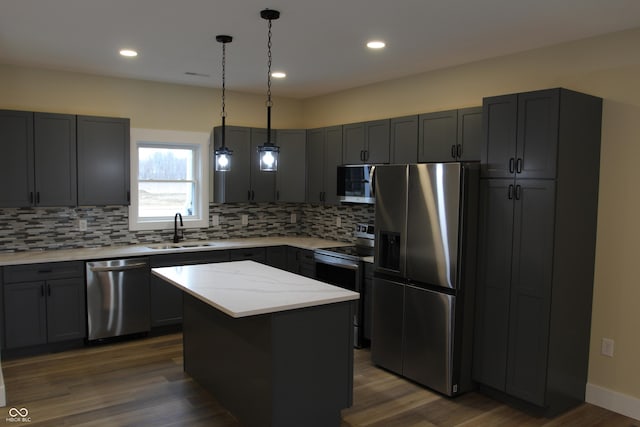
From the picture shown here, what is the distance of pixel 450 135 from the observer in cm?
423

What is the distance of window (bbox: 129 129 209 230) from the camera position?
5.39 m

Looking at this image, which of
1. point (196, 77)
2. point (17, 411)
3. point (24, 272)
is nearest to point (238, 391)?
point (17, 411)

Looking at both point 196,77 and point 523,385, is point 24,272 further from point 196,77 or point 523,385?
point 523,385

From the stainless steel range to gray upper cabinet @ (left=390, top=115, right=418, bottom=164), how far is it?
2.93 feet

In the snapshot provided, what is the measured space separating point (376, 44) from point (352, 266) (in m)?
2.02

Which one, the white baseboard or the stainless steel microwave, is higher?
the stainless steel microwave

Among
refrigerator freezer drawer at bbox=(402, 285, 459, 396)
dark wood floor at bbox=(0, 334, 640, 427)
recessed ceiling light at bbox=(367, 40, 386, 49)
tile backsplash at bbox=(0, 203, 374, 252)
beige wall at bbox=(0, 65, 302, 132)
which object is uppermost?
recessed ceiling light at bbox=(367, 40, 386, 49)

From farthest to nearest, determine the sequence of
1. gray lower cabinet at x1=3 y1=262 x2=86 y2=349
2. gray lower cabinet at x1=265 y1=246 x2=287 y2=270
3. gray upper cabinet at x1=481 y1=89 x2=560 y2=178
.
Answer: gray lower cabinet at x1=265 y1=246 x2=287 y2=270
gray lower cabinet at x1=3 y1=262 x2=86 y2=349
gray upper cabinet at x1=481 y1=89 x2=560 y2=178

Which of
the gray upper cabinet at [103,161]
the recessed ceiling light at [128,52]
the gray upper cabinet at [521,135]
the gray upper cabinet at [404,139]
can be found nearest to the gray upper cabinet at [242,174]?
the gray upper cabinet at [103,161]

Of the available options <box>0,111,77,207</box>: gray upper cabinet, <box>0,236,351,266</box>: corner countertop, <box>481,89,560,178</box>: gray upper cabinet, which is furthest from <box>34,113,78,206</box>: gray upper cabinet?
<box>481,89,560,178</box>: gray upper cabinet

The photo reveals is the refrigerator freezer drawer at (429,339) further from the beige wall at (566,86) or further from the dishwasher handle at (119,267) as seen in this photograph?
the dishwasher handle at (119,267)

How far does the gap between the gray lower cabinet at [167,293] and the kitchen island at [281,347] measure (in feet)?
5.29

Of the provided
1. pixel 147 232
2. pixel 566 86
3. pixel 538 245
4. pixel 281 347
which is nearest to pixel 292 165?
pixel 147 232

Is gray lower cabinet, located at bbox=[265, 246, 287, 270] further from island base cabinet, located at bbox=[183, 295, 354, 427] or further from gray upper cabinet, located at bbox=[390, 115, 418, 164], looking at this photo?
island base cabinet, located at bbox=[183, 295, 354, 427]
